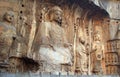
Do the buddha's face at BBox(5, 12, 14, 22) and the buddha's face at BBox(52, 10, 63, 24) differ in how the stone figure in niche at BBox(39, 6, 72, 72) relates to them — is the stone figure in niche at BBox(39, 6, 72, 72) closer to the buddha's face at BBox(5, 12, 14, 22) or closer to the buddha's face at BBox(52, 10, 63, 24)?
the buddha's face at BBox(52, 10, 63, 24)

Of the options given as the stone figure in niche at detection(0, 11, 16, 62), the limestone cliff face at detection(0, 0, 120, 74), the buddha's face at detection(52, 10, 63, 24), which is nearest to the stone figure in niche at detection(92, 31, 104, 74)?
the limestone cliff face at detection(0, 0, 120, 74)

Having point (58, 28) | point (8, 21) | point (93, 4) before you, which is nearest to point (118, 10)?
point (93, 4)

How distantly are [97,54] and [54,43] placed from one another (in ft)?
4.25

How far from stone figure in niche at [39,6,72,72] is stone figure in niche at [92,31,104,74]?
809 mm

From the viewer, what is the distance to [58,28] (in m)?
7.15

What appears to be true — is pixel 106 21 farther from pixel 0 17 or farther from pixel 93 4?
pixel 0 17

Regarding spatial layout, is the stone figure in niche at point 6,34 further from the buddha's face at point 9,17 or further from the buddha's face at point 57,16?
the buddha's face at point 57,16

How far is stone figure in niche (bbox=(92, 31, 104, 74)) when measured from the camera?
7.57 m

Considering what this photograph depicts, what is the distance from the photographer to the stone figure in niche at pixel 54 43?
264 inches

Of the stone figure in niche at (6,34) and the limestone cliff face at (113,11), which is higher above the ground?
the limestone cliff face at (113,11)

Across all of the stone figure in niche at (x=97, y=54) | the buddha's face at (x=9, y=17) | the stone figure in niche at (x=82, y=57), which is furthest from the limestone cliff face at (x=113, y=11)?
the buddha's face at (x=9, y=17)

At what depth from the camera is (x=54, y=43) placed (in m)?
6.93

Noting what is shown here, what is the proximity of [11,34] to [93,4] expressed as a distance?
6.99 feet

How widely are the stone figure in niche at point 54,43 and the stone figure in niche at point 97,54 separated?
809 millimetres
